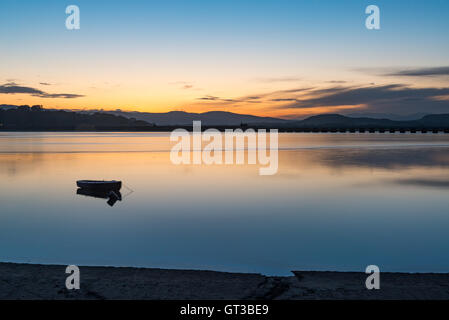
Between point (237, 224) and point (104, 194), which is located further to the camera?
point (104, 194)

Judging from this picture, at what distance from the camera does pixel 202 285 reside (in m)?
7.17

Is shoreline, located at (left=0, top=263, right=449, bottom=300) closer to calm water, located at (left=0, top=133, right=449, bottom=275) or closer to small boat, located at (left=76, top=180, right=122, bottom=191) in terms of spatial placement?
calm water, located at (left=0, top=133, right=449, bottom=275)

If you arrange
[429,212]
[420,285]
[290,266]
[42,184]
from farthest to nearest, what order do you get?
[42,184] → [429,212] → [290,266] → [420,285]

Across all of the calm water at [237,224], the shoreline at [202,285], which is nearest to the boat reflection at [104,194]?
the calm water at [237,224]

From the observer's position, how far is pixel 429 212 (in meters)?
16.4

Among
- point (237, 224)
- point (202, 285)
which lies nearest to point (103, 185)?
point (237, 224)

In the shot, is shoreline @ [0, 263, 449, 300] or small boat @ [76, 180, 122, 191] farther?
small boat @ [76, 180, 122, 191]

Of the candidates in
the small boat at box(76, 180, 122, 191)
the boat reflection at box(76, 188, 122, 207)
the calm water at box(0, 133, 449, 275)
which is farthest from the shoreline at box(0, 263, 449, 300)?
the small boat at box(76, 180, 122, 191)

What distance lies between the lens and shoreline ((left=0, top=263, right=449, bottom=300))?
21.8ft

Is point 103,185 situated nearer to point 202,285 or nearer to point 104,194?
point 104,194
